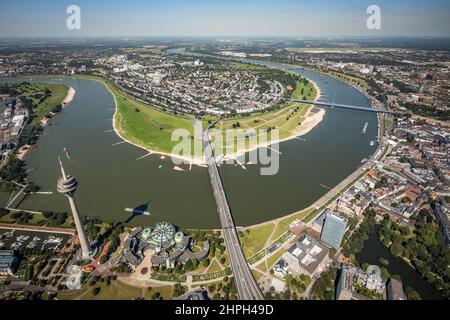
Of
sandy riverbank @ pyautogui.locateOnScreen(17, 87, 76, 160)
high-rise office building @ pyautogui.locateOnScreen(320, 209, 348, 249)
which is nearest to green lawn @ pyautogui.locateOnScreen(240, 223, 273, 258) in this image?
high-rise office building @ pyautogui.locateOnScreen(320, 209, 348, 249)

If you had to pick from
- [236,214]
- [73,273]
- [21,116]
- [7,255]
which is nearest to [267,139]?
[236,214]

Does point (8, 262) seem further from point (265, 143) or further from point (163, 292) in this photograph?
point (265, 143)

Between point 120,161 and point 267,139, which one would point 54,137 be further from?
point 267,139

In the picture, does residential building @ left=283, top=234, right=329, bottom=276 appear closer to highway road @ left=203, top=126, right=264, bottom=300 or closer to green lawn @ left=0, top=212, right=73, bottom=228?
highway road @ left=203, top=126, right=264, bottom=300

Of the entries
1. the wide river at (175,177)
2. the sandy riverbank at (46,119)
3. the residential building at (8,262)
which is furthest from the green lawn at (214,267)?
the sandy riverbank at (46,119)

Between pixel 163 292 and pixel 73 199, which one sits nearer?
pixel 163 292

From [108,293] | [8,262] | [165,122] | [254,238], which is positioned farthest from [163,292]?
[165,122]
